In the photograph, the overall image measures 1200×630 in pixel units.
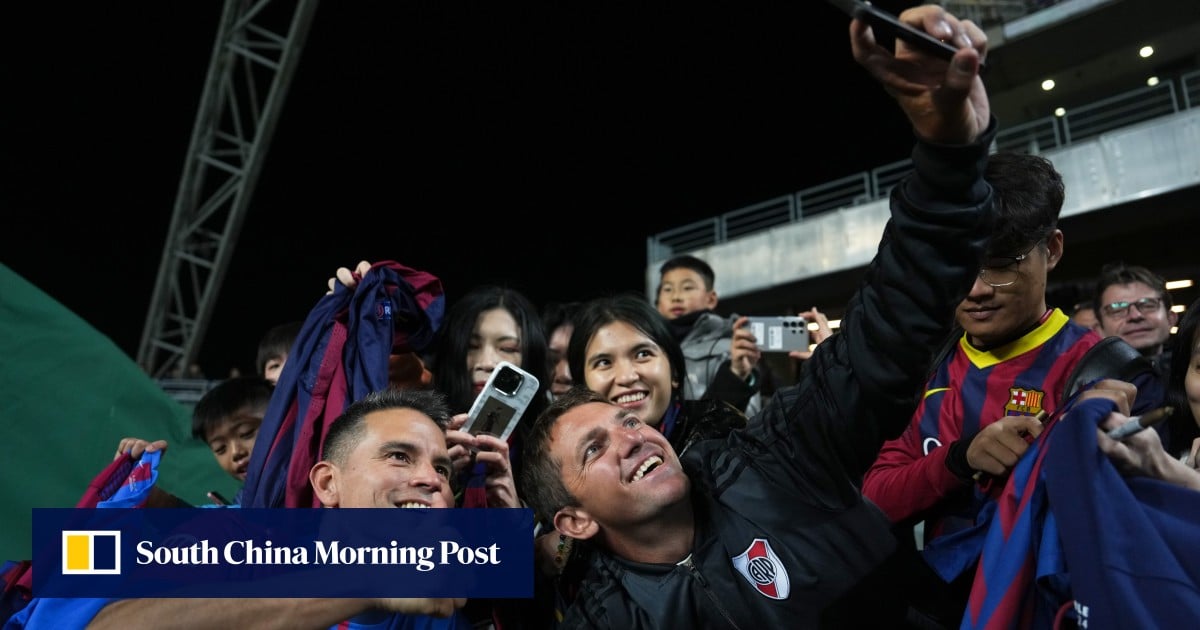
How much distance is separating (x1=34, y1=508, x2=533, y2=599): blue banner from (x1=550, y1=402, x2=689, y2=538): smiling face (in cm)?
16

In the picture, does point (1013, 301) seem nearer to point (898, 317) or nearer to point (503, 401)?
point (898, 317)

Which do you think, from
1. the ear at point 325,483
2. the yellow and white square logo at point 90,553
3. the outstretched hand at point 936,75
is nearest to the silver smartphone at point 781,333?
the ear at point 325,483

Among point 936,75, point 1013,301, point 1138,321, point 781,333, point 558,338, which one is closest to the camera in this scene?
point 936,75

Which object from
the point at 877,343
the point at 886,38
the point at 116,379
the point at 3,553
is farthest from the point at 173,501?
the point at 886,38

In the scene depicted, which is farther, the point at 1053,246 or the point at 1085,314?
the point at 1085,314

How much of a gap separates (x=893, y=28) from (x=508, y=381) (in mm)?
1619

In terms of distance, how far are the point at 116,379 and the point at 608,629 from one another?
11.1 ft

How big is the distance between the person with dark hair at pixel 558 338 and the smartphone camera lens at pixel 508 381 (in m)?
0.99

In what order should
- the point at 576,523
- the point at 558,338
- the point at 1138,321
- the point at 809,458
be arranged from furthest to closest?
the point at 558,338 → the point at 1138,321 → the point at 576,523 → the point at 809,458

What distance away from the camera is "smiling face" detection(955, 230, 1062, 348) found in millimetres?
1897

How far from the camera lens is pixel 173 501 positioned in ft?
9.38

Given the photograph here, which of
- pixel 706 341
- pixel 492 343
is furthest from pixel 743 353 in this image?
pixel 492 343

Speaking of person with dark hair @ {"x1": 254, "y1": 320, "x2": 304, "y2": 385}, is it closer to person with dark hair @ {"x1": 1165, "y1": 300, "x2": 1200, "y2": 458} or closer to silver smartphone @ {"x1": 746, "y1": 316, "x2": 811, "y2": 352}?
silver smartphone @ {"x1": 746, "y1": 316, "x2": 811, "y2": 352}

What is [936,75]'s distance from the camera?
131cm
